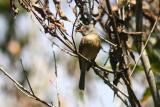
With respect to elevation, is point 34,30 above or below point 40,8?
below

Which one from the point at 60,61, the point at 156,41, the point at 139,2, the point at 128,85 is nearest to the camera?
the point at 128,85

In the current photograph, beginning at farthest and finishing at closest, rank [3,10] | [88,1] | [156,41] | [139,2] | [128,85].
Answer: [3,10] → [156,41] → [139,2] → [88,1] → [128,85]

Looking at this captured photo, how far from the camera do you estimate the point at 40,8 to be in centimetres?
335

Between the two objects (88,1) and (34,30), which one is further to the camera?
(34,30)

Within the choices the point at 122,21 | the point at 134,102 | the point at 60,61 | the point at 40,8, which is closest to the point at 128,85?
the point at 134,102

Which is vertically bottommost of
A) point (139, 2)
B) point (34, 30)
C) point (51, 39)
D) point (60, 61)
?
point (60, 61)

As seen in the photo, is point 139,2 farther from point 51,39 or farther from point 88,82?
point 88,82

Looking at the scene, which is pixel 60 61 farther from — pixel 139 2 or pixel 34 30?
pixel 139 2

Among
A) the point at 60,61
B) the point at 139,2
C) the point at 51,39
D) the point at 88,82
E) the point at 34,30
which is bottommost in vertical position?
the point at 88,82

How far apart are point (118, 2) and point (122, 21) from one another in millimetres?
226

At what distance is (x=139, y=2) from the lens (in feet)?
12.3

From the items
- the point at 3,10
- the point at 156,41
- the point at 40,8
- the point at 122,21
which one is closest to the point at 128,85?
the point at 122,21

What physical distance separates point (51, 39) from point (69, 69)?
317 cm

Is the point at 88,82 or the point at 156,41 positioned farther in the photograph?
the point at 88,82
